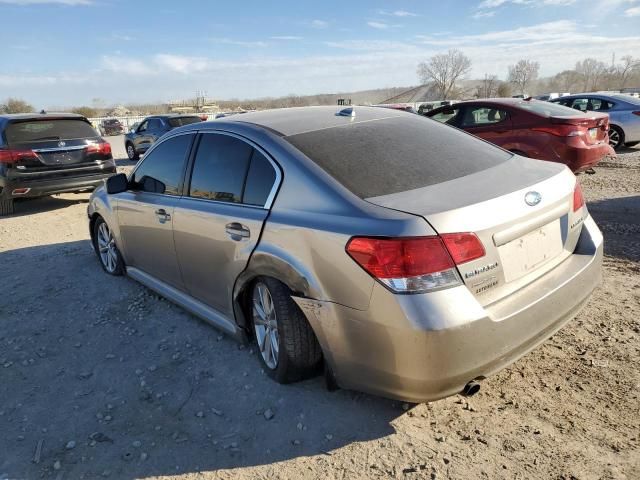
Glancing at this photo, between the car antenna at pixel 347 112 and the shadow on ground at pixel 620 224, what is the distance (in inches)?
125

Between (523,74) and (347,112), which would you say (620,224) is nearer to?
(347,112)

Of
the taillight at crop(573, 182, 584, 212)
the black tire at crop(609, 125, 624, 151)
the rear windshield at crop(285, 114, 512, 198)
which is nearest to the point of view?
the rear windshield at crop(285, 114, 512, 198)

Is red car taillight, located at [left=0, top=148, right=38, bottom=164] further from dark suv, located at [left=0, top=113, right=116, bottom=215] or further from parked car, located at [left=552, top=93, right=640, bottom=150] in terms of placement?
parked car, located at [left=552, top=93, right=640, bottom=150]

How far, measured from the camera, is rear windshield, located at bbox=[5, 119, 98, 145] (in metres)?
8.41

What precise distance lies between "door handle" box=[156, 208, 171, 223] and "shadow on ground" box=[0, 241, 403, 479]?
86 centimetres

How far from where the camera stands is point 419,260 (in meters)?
2.19

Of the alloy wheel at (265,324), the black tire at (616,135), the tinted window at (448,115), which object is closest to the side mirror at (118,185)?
the alloy wheel at (265,324)

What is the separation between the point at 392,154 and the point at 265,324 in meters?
1.32

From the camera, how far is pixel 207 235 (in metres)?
3.35

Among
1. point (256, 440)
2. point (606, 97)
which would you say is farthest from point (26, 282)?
point (606, 97)

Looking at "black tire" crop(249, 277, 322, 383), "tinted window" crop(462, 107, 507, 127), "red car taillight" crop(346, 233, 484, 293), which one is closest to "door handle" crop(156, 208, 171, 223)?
"black tire" crop(249, 277, 322, 383)

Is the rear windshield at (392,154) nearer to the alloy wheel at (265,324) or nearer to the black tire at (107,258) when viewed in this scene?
the alloy wheel at (265,324)

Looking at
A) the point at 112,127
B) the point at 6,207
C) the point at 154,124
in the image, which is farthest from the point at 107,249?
the point at 112,127

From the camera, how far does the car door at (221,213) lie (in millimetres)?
2990
